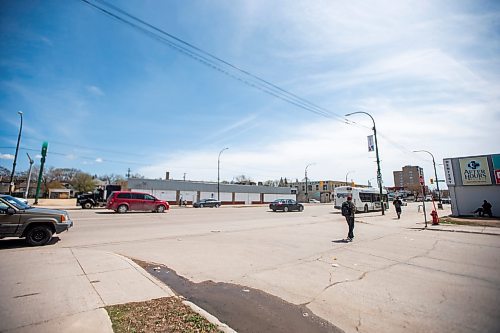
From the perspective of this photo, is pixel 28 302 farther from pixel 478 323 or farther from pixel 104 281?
pixel 478 323

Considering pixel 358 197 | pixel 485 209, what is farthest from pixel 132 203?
pixel 485 209

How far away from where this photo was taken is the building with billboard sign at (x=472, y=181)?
68.3 feet

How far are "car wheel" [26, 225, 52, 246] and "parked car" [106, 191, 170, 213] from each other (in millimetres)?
14667

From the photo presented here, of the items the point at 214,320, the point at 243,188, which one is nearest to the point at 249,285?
the point at 214,320

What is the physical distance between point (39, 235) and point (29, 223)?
552mm

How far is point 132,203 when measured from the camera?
22.8 m

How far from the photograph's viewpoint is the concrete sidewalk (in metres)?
3.18

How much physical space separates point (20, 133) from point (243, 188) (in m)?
42.9

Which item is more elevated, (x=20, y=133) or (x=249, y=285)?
(x=20, y=133)

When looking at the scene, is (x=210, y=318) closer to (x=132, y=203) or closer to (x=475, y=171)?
(x=132, y=203)

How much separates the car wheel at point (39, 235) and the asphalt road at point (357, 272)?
0.40 m

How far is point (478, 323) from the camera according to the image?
11.2 feet

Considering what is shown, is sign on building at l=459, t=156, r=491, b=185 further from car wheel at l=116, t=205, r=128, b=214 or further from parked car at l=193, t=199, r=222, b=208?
parked car at l=193, t=199, r=222, b=208

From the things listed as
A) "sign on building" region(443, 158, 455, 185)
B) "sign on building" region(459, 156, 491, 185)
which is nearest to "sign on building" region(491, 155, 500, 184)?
"sign on building" region(459, 156, 491, 185)
